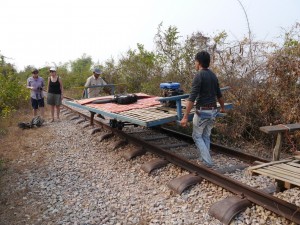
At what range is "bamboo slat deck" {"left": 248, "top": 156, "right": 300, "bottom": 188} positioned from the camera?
3398 millimetres

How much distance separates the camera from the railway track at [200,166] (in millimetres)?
3959

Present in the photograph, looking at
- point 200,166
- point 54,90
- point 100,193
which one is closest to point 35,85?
point 54,90

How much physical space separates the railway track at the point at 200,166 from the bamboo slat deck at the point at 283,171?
0.39 metres

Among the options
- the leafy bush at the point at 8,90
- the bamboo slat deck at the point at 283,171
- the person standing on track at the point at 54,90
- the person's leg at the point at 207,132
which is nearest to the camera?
the bamboo slat deck at the point at 283,171

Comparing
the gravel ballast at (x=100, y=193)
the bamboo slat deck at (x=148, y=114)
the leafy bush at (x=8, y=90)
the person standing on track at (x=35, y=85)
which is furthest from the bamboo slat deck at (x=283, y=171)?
the person standing on track at (x=35, y=85)

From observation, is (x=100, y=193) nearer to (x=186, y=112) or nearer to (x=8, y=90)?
(x=186, y=112)

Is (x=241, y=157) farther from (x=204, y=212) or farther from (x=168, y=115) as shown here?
(x=204, y=212)

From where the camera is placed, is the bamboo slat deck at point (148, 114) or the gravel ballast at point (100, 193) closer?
the gravel ballast at point (100, 193)

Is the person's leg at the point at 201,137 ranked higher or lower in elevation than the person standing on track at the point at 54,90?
lower

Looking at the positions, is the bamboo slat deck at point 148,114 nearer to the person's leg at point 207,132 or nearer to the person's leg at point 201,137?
the person's leg at point 201,137

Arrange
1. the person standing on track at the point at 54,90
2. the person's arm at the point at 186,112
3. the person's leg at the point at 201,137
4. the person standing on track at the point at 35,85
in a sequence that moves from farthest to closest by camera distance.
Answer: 1. the person standing on track at the point at 54,90
2. the person standing on track at the point at 35,85
3. the person's leg at the point at 201,137
4. the person's arm at the point at 186,112

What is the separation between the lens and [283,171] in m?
3.64

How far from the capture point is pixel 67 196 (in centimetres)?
508

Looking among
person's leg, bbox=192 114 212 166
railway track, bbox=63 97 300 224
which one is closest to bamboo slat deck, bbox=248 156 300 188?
railway track, bbox=63 97 300 224
